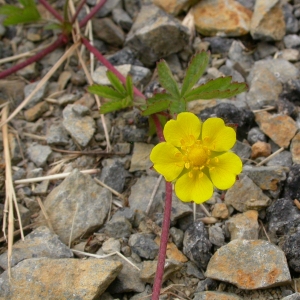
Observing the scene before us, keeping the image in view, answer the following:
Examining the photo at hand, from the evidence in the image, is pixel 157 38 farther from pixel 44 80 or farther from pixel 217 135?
pixel 217 135

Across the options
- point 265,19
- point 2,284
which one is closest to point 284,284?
point 2,284

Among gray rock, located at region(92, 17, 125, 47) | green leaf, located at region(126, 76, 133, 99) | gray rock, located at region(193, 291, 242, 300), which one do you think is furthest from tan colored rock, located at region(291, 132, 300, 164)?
gray rock, located at region(92, 17, 125, 47)

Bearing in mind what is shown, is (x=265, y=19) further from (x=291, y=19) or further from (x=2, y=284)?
(x=2, y=284)

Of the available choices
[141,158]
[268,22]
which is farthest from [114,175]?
[268,22]

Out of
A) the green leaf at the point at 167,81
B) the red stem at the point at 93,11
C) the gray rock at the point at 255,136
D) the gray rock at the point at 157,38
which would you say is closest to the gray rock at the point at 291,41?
the gray rock at the point at 157,38

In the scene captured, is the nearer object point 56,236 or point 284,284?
point 284,284

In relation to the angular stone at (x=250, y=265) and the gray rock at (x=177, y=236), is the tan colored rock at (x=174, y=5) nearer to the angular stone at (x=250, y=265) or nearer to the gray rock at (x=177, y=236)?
the gray rock at (x=177, y=236)

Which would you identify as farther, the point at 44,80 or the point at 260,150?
the point at 44,80
